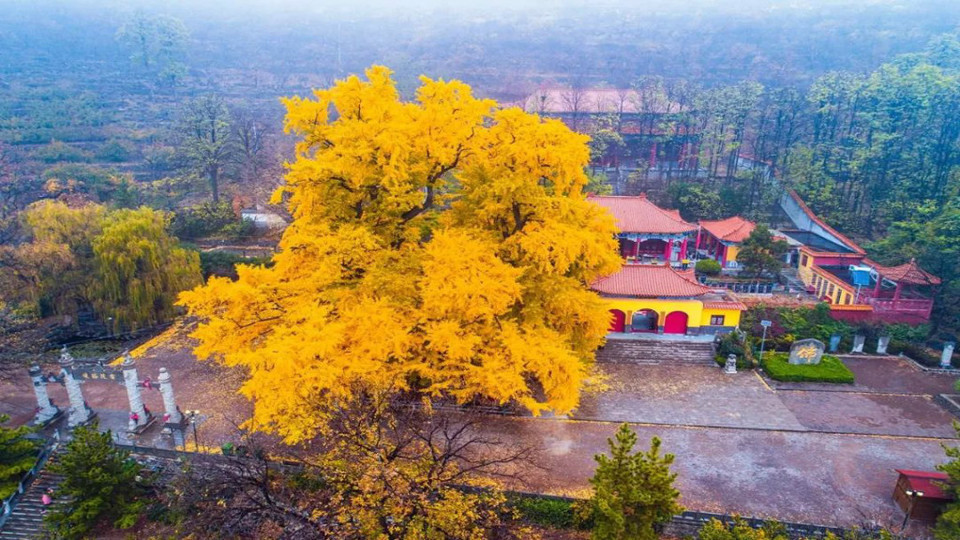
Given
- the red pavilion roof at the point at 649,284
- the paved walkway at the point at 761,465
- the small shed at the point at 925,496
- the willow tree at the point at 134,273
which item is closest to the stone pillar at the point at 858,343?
the paved walkway at the point at 761,465

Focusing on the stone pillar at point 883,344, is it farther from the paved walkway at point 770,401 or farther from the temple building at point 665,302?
the temple building at point 665,302

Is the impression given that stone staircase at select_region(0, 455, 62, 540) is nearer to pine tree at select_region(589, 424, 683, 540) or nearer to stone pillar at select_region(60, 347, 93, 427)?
stone pillar at select_region(60, 347, 93, 427)

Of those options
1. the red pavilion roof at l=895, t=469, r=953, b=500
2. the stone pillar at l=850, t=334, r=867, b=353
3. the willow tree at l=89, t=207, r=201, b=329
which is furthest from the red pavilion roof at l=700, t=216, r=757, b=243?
the willow tree at l=89, t=207, r=201, b=329

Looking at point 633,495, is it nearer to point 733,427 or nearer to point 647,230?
point 733,427

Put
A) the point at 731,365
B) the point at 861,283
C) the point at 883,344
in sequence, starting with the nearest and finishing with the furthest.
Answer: the point at 731,365 < the point at 883,344 < the point at 861,283

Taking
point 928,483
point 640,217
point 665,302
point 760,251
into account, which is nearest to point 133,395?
point 665,302
